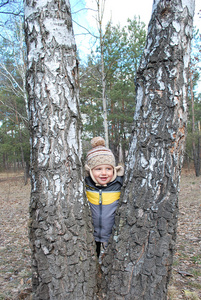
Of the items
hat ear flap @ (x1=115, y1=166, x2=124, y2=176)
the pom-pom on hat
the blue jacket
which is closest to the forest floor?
the blue jacket

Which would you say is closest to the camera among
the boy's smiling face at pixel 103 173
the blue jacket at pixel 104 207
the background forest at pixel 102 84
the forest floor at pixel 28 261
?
the blue jacket at pixel 104 207

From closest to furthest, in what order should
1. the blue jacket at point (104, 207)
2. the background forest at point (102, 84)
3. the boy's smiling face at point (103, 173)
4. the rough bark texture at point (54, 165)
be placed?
1. the rough bark texture at point (54, 165)
2. the blue jacket at point (104, 207)
3. the boy's smiling face at point (103, 173)
4. the background forest at point (102, 84)

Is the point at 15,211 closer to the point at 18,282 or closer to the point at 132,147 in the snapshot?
the point at 18,282

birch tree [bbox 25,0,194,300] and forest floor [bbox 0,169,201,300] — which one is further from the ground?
birch tree [bbox 25,0,194,300]

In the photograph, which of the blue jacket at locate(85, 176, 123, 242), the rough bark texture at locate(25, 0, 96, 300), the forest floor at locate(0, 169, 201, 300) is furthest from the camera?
the forest floor at locate(0, 169, 201, 300)

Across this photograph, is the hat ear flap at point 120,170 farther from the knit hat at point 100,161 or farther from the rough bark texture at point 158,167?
the rough bark texture at point 158,167

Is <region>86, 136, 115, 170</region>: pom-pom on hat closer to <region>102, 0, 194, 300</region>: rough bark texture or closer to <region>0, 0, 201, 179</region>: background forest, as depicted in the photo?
<region>102, 0, 194, 300</region>: rough bark texture

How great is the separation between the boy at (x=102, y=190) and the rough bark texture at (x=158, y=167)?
1.11 ft

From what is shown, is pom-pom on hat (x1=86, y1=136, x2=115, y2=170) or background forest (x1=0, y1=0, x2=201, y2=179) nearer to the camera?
pom-pom on hat (x1=86, y1=136, x2=115, y2=170)

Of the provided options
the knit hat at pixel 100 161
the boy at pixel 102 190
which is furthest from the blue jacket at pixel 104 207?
the knit hat at pixel 100 161

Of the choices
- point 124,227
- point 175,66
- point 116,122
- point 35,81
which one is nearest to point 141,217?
point 124,227

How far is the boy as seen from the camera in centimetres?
204

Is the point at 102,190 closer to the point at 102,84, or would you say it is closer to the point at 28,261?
the point at 28,261

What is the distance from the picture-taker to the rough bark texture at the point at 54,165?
163 centimetres
